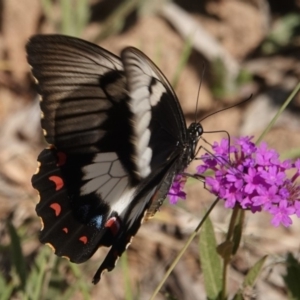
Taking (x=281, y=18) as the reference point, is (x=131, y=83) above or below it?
above

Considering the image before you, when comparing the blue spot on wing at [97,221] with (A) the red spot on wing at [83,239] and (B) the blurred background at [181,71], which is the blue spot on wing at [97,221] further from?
Result: (B) the blurred background at [181,71]

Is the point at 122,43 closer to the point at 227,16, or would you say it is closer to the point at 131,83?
the point at 227,16

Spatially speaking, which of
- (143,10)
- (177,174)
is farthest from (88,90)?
(143,10)

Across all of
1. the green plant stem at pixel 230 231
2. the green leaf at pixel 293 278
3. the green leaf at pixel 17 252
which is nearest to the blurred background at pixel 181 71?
the green leaf at pixel 17 252

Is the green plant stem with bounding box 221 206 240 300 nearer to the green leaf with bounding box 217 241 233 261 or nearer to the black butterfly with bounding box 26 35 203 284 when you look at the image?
the green leaf with bounding box 217 241 233 261

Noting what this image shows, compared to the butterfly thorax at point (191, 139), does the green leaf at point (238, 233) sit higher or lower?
lower

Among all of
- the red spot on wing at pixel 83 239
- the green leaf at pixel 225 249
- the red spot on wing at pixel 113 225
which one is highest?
the green leaf at pixel 225 249
